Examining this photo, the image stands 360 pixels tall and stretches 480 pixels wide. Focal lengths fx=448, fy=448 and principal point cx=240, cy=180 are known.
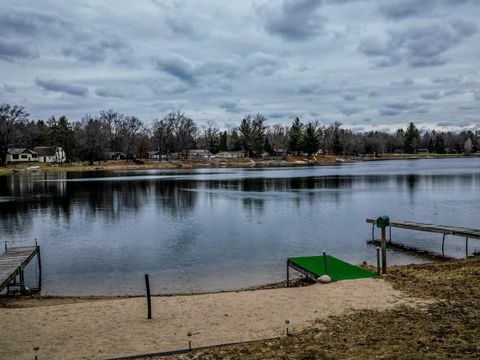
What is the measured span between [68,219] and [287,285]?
22996mm

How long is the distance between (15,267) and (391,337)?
1398 centimetres

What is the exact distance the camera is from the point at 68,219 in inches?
1324

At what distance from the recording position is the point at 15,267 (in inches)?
665

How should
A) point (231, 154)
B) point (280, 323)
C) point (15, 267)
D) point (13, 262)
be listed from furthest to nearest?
1. point (231, 154)
2. point (13, 262)
3. point (15, 267)
4. point (280, 323)

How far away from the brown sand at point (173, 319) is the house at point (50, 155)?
422ft

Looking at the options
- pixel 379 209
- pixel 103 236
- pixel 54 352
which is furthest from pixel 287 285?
pixel 379 209

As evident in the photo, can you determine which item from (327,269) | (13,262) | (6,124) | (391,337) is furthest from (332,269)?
(6,124)

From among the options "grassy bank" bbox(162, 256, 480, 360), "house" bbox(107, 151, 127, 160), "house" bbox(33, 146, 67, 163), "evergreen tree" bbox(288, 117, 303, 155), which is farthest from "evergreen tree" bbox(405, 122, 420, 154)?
"grassy bank" bbox(162, 256, 480, 360)

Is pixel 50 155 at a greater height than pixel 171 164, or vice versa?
pixel 50 155

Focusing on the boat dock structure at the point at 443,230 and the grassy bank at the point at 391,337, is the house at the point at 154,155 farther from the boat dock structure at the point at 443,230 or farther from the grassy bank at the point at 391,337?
the grassy bank at the point at 391,337

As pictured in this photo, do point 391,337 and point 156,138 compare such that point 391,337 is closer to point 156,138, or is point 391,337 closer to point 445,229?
point 445,229

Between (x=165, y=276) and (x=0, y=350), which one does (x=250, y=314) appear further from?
(x=165, y=276)

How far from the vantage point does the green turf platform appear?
15.4m

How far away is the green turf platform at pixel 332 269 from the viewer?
15.4 metres
